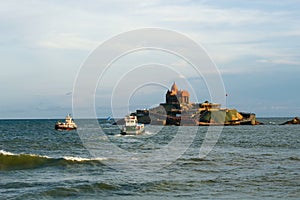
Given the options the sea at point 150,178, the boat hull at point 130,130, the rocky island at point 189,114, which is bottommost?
the sea at point 150,178

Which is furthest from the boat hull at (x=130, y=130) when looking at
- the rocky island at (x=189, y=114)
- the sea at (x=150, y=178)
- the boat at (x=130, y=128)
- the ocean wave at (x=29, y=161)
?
the rocky island at (x=189, y=114)

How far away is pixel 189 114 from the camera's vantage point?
151125mm

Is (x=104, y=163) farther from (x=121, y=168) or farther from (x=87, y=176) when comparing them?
(x=87, y=176)

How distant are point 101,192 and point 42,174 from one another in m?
7.99

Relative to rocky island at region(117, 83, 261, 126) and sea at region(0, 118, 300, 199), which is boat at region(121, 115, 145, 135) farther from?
rocky island at region(117, 83, 261, 126)

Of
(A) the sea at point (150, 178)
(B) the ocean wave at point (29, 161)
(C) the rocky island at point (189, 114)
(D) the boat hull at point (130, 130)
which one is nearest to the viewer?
(A) the sea at point (150, 178)

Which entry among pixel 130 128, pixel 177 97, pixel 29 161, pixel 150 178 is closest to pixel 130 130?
pixel 130 128

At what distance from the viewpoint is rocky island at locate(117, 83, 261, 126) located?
150m

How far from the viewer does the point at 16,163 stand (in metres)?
35.6

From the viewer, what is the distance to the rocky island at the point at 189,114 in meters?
150

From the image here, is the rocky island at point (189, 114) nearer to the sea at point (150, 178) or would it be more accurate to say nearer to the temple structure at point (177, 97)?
the temple structure at point (177, 97)

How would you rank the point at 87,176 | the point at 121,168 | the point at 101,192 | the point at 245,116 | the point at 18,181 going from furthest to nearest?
the point at 245,116 → the point at 121,168 → the point at 87,176 → the point at 18,181 → the point at 101,192

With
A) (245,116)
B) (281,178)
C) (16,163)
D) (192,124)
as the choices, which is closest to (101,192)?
(281,178)

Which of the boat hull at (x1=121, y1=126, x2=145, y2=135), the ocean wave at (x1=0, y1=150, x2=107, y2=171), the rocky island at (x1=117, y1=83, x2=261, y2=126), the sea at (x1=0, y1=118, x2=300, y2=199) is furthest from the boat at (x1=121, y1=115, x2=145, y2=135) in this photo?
the rocky island at (x1=117, y1=83, x2=261, y2=126)
